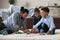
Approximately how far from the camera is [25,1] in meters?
6.05

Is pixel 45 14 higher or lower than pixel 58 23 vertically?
higher

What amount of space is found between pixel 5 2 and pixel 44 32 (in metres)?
4.19

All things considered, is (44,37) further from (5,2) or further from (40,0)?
(5,2)

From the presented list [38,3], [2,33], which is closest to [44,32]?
[2,33]

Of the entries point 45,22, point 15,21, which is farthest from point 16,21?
point 45,22

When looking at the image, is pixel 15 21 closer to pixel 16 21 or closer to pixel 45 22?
pixel 16 21

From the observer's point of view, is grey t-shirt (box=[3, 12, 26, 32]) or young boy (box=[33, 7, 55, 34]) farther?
grey t-shirt (box=[3, 12, 26, 32])

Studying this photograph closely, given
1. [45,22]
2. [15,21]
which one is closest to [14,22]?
[15,21]

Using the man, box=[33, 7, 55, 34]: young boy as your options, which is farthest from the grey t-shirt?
box=[33, 7, 55, 34]: young boy

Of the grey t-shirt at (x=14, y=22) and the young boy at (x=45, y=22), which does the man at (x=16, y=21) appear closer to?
the grey t-shirt at (x=14, y=22)

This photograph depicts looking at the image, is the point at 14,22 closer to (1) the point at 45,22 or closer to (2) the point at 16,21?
(2) the point at 16,21

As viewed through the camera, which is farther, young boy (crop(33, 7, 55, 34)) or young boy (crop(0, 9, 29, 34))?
young boy (crop(0, 9, 29, 34))

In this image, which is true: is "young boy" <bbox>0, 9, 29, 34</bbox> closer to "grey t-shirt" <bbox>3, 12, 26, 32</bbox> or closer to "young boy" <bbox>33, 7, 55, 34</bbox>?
"grey t-shirt" <bbox>3, 12, 26, 32</bbox>

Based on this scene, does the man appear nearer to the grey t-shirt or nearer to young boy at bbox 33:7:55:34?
the grey t-shirt
